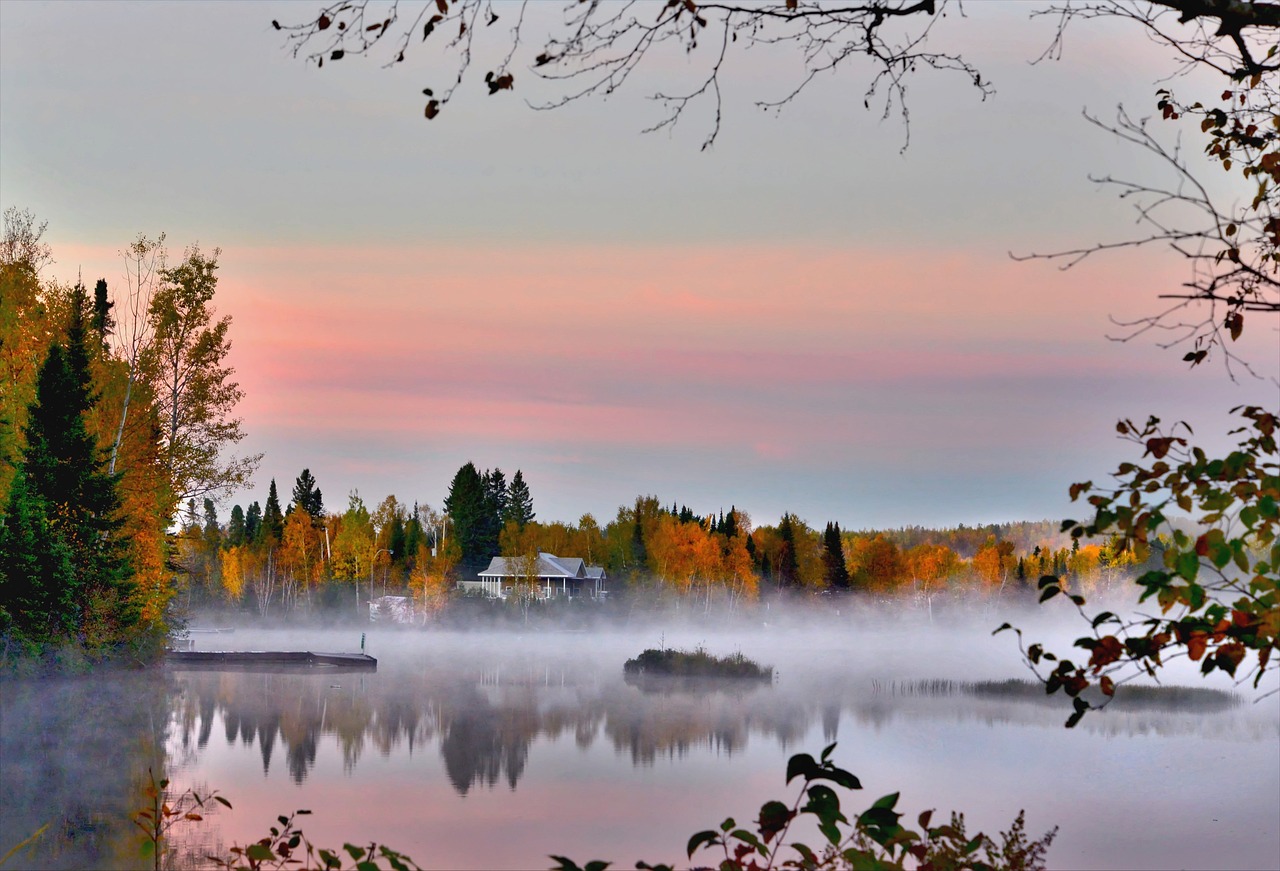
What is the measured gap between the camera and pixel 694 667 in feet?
156

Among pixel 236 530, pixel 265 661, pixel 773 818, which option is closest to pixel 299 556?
pixel 236 530

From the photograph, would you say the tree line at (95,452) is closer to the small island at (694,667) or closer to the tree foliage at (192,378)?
the tree foliage at (192,378)

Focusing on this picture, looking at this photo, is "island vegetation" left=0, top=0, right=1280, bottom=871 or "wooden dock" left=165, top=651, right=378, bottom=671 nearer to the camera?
"island vegetation" left=0, top=0, right=1280, bottom=871

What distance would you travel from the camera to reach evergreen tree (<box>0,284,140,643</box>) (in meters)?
27.0

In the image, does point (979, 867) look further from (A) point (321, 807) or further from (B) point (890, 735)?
(B) point (890, 735)

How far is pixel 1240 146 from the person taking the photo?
5.86 m

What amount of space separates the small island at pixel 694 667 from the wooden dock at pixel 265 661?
34.4ft

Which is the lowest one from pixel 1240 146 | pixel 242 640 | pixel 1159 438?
pixel 242 640

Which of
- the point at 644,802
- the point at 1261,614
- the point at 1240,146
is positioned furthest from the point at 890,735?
the point at 1261,614

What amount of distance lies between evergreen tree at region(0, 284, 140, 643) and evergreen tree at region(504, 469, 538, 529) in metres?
81.0

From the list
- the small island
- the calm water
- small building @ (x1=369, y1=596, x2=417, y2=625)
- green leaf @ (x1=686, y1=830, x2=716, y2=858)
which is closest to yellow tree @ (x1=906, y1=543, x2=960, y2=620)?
small building @ (x1=369, y1=596, x2=417, y2=625)

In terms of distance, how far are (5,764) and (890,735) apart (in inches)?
777

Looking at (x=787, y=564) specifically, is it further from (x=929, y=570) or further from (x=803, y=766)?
(x=803, y=766)

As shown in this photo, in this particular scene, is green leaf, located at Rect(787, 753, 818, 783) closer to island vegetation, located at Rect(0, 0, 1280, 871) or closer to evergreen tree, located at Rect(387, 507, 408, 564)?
island vegetation, located at Rect(0, 0, 1280, 871)
